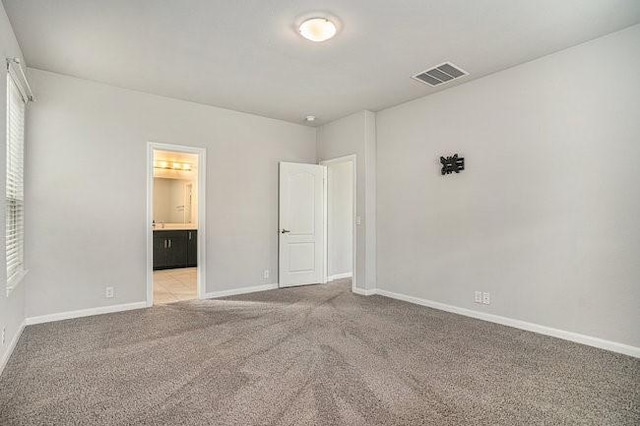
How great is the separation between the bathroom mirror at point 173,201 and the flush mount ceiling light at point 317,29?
6516 millimetres

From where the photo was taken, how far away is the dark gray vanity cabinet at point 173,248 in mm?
7466

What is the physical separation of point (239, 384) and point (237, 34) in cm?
284

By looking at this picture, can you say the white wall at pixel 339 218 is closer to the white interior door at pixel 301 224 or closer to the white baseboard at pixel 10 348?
the white interior door at pixel 301 224

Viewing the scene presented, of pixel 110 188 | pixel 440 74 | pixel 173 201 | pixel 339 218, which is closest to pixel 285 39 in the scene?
pixel 440 74

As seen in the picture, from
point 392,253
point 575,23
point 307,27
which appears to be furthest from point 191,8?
point 392,253

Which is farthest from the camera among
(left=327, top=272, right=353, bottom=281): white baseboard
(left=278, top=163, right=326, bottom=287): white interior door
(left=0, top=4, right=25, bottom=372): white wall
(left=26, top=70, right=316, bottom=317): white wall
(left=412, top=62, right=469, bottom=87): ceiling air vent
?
(left=327, top=272, right=353, bottom=281): white baseboard

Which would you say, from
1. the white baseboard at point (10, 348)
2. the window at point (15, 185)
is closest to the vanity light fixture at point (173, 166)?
the window at point (15, 185)

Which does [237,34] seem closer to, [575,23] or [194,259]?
[575,23]

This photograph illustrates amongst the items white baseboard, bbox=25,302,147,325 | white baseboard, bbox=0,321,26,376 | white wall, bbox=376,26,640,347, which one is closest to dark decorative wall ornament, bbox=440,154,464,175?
white wall, bbox=376,26,640,347

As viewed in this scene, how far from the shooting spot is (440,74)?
155 inches

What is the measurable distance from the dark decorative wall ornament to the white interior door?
223cm

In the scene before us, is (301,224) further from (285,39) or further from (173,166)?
(173,166)

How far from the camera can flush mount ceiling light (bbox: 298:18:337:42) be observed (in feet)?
9.41

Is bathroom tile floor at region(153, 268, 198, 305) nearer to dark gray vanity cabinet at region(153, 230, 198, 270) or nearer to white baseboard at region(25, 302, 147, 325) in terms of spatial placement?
dark gray vanity cabinet at region(153, 230, 198, 270)
